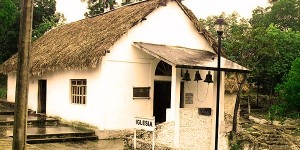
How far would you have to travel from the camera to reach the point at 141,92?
16.3m

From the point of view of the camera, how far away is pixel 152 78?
54.3 feet

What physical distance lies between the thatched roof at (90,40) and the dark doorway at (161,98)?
2938mm

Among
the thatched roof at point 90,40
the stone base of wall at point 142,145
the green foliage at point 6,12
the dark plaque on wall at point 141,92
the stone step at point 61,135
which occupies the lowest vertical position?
the stone step at point 61,135

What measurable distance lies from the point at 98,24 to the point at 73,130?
5.49 meters

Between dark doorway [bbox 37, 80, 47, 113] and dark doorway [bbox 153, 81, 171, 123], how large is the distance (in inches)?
271

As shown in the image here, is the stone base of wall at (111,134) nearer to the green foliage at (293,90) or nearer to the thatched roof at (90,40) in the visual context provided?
the thatched roof at (90,40)

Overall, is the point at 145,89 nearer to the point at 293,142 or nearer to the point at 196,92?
the point at 196,92

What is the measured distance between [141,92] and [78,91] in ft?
9.50

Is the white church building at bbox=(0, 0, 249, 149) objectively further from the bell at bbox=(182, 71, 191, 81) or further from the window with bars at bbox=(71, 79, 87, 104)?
the bell at bbox=(182, 71, 191, 81)

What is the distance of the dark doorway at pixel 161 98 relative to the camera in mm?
17328

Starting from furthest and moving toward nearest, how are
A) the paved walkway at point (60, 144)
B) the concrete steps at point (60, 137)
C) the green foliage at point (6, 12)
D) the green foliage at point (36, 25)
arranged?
the green foliage at point (36, 25) → the green foliage at point (6, 12) → the concrete steps at point (60, 137) → the paved walkway at point (60, 144)

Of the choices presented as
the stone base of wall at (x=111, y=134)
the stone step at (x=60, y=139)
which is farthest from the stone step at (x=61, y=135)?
the stone base of wall at (x=111, y=134)

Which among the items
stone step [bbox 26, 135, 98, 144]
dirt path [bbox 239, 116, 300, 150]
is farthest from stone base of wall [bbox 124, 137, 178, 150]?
dirt path [bbox 239, 116, 300, 150]

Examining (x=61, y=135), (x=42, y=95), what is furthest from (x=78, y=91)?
(x=42, y=95)
